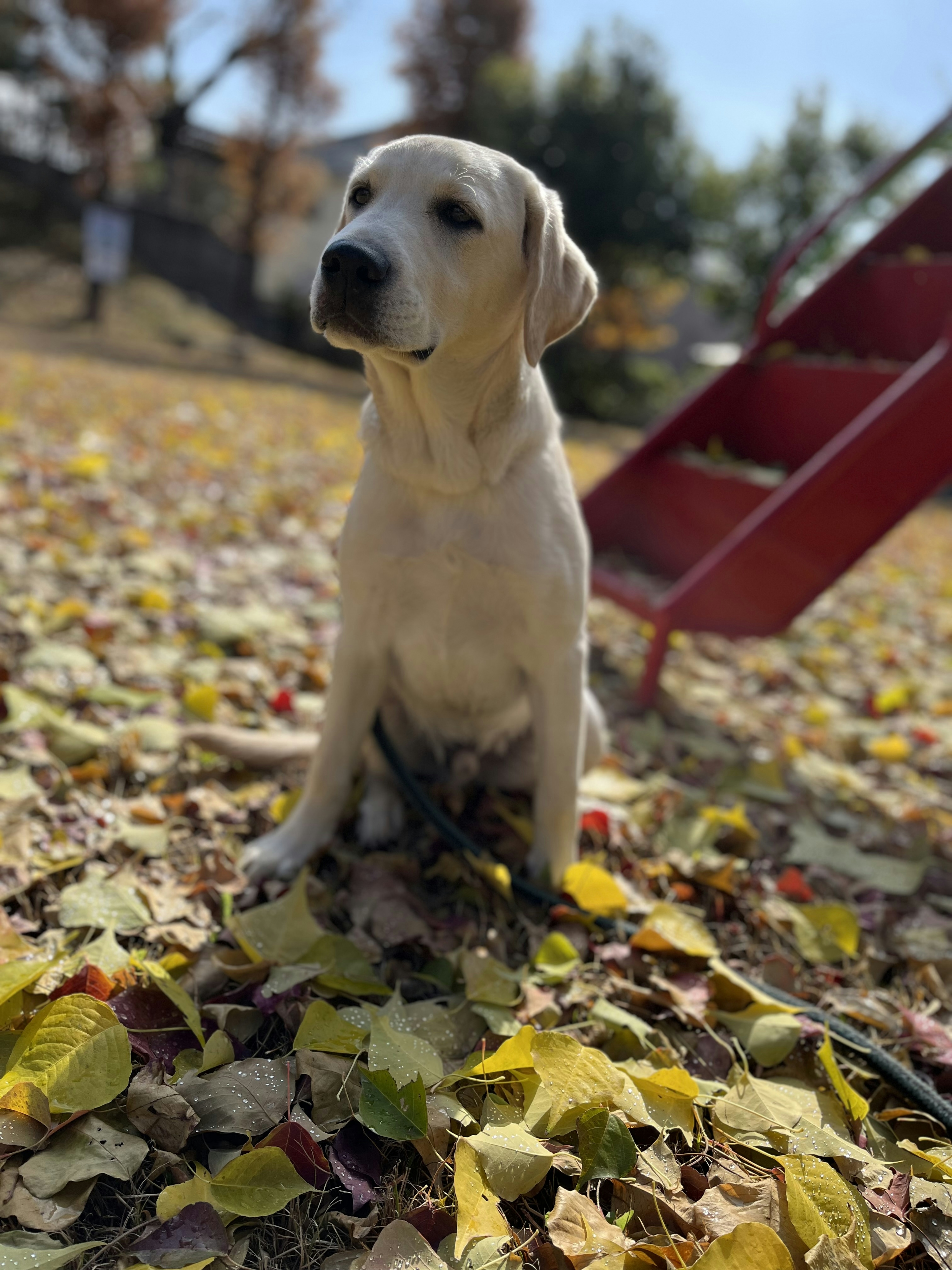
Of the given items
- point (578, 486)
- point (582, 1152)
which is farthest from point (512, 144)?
point (582, 1152)

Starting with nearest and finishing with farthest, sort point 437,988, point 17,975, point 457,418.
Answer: point 17,975
point 437,988
point 457,418

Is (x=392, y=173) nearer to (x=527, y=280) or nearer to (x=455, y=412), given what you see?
(x=527, y=280)

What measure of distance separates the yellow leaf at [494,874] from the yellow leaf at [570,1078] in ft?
2.03

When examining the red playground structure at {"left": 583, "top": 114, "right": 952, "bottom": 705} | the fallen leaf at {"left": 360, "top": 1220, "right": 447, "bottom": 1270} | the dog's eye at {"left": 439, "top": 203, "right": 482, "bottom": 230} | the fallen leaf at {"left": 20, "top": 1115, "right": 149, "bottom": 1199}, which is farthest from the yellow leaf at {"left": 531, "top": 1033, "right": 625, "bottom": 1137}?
the red playground structure at {"left": 583, "top": 114, "right": 952, "bottom": 705}

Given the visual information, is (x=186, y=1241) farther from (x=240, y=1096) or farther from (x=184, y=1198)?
(x=240, y=1096)

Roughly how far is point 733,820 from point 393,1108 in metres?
1.45

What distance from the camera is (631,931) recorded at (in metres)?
1.93

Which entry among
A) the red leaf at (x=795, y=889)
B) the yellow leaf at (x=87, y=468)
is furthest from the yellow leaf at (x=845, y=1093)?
the yellow leaf at (x=87, y=468)

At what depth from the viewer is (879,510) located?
323 cm

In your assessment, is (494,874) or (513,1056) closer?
(513,1056)

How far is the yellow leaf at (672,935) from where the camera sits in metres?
1.83

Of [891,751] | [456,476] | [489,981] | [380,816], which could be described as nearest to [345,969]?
[489,981]

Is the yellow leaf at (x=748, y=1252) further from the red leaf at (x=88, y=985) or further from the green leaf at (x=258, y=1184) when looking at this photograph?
the red leaf at (x=88, y=985)

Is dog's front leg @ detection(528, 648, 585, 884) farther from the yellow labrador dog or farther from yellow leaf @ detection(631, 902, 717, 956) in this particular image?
yellow leaf @ detection(631, 902, 717, 956)
